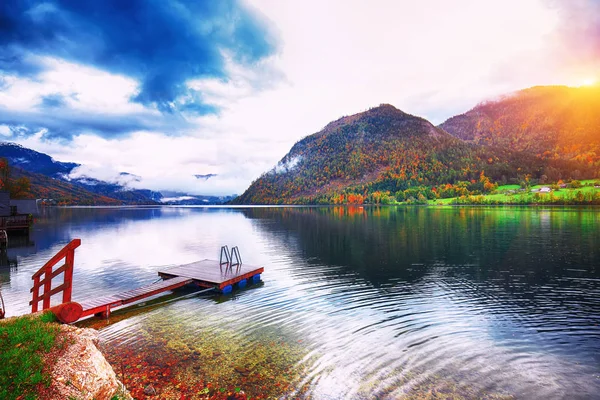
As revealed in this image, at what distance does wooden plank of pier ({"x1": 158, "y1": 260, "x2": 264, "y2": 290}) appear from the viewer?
2627 cm

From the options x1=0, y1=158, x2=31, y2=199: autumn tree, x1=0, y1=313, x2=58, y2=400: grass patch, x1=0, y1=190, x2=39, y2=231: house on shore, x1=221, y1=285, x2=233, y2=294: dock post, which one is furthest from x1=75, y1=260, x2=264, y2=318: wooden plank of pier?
x1=0, y1=158, x2=31, y2=199: autumn tree

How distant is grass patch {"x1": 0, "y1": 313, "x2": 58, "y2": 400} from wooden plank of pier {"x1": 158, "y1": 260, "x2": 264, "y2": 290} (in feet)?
48.7

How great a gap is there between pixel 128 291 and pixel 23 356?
14.5 metres

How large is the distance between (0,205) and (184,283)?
235 ft

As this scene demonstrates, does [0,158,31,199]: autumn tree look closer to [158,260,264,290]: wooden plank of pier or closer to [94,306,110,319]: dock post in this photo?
[158,260,264,290]: wooden plank of pier

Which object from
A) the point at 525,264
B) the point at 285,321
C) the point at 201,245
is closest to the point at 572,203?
the point at 525,264

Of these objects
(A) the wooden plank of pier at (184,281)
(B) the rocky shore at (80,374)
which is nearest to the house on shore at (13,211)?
(A) the wooden plank of pier at (184,281)

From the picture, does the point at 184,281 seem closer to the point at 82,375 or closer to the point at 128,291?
the point at 128,291

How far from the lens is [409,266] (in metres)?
34.7

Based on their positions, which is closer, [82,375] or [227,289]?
[82,375]

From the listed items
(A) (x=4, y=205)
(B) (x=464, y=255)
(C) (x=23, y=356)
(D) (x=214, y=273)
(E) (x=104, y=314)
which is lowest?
(B) (x=464, y=255)

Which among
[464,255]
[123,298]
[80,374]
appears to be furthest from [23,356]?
[464,255]

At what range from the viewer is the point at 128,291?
22.9m

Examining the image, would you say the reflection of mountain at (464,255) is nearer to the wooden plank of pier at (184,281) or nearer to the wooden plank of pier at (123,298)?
the wooden plank of pier at (184,281)
